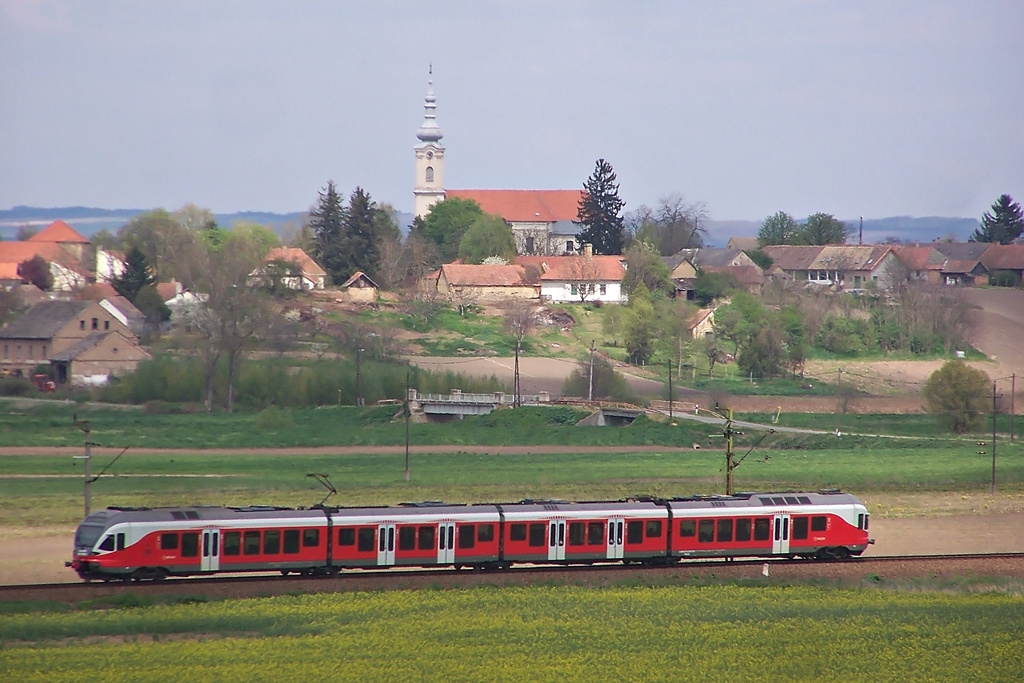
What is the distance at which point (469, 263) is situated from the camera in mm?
127812

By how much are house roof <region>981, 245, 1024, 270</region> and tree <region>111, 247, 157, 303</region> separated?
6944cm

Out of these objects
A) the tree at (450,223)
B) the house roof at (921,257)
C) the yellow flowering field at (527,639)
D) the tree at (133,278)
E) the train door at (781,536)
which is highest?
the tree at (450,223)

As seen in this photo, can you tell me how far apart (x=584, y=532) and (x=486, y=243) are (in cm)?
9667

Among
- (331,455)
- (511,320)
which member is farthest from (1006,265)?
(331,455)

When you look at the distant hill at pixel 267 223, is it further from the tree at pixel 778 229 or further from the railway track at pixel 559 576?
the railway track at pixel 559 576

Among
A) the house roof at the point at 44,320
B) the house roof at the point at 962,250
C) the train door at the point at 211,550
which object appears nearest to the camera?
the train door at the point at 211,550

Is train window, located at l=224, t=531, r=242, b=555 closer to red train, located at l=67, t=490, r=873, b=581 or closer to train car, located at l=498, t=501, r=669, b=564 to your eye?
red train, located at l=67, t=490, r=873, b=581

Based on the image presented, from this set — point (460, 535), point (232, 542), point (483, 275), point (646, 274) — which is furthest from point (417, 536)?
point (646, 274)

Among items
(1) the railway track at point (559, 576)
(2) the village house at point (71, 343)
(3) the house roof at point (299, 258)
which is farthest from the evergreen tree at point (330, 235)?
(1) the railway track at point (559, 576)

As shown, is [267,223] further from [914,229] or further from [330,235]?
[914,229]

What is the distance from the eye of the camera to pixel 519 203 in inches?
6339

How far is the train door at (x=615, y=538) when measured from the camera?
111 feet

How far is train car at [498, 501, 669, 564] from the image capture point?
3347cm

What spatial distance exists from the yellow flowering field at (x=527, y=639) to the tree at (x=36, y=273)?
276 feet
